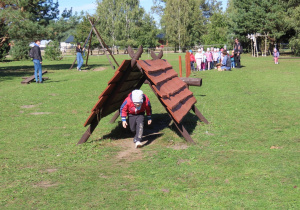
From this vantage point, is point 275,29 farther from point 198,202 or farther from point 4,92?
point 198,202

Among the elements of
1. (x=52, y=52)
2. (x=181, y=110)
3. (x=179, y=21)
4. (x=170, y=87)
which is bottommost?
(x=181, y=110)

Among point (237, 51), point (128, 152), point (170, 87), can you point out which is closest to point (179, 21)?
point (237, 51)

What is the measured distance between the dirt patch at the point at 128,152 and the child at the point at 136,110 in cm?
16

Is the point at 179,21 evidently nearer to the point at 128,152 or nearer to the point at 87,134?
the point at 87,134

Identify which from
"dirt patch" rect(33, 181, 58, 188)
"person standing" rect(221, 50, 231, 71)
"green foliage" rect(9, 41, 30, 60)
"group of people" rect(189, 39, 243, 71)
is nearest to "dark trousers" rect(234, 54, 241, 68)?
"group of people" rect(189, 39, 243, 71)

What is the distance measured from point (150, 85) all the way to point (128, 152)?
59.8 inches

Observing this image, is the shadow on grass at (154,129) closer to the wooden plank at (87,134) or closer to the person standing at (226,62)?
the wooden plank at (87,134)

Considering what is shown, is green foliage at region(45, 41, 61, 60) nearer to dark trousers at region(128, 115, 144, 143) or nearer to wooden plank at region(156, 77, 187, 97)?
wooden plank at region(156, 77, 187, 97)

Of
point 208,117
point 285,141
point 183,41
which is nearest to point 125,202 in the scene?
point 285,141

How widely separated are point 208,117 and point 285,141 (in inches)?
127

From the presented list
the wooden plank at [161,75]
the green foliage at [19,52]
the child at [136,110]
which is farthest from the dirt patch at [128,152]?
the green foliage at [19,52]

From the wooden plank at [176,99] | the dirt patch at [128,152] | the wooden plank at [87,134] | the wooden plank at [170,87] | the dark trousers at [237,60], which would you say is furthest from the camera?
the dark trousers at [237,60]

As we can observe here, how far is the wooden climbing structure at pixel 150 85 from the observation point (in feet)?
27.1

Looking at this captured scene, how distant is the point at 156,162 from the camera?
7465 mm
